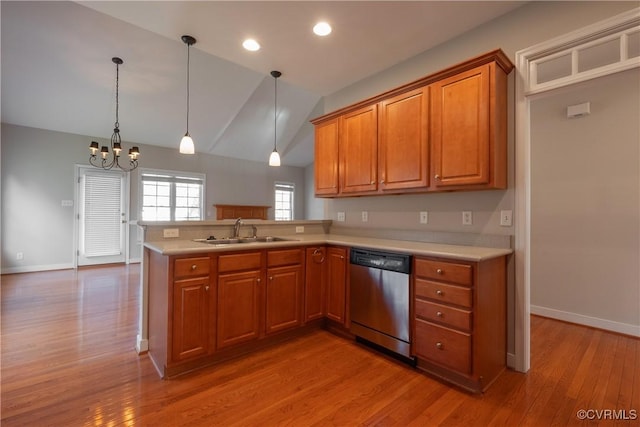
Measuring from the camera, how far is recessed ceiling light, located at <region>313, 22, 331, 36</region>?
7.94 ft

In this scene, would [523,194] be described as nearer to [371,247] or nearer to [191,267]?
[371,247]

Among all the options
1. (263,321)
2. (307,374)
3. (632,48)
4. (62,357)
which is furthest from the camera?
(263,321)

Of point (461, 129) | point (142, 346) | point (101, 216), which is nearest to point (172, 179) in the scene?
point (101, 216)

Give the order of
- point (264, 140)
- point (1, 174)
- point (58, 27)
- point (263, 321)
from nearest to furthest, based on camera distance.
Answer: point (263, 321), point (58, 27), point (1, 174), point (264, 140)

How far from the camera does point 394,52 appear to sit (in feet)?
9.23

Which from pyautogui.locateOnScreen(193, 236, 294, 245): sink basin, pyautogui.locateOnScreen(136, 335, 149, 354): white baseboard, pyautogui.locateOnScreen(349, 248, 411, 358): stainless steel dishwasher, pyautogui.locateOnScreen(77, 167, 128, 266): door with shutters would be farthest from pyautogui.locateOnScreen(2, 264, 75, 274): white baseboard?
pyautogui.locateOnScreen(349, 248, 411, 358): stainless steel dishwasher

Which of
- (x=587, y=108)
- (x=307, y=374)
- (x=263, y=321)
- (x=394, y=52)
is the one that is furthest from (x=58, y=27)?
(x=587, y=108)

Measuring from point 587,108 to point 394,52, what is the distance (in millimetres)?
2119

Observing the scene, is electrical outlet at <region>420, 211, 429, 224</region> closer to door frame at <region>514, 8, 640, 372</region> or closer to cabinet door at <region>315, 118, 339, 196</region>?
door frame at <region>514, 8, 640, 372</region>

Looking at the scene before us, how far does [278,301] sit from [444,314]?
1359 mm

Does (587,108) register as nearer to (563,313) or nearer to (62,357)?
(563,313)

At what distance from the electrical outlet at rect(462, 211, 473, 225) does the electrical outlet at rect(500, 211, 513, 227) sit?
231 millimetres

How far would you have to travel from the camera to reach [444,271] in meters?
2.00

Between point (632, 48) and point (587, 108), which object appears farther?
point (587, 108)
